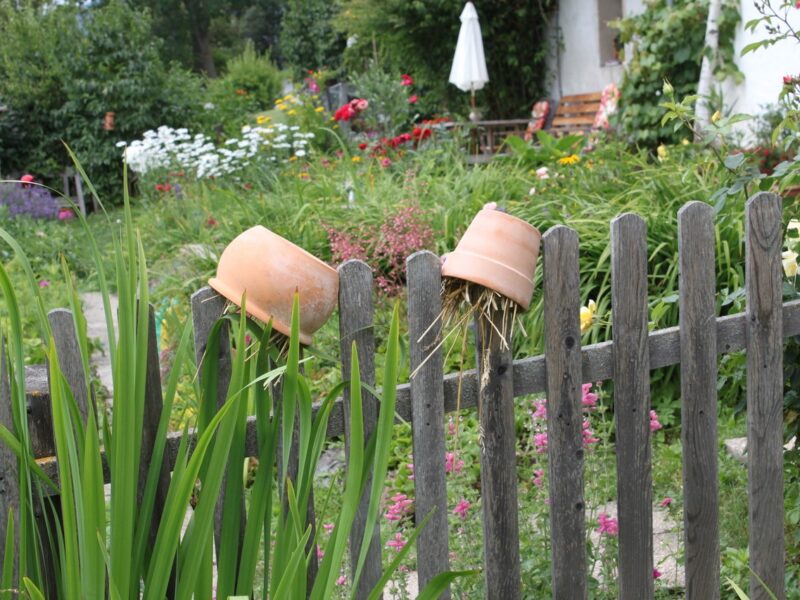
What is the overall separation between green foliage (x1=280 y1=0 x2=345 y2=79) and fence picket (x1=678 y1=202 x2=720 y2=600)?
815 inches

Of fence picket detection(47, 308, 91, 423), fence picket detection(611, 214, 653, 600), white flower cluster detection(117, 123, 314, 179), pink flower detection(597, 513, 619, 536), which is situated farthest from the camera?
white flower cluster detection(117, 123, 314, 179)

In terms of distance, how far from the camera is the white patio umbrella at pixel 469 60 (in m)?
11.1

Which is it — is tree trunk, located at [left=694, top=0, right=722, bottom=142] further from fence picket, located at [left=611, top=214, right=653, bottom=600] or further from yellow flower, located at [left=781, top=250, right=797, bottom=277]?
fence picket, located at [left=611, top=214, right=653, bottom=600]

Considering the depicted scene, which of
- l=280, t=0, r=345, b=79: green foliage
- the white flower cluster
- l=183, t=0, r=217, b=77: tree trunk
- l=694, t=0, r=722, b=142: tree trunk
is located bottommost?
the white flower cluster

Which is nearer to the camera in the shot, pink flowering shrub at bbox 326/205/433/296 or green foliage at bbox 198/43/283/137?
pink flowering shrub at bbox 326/205/433/296

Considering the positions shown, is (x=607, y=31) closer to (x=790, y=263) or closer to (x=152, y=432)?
(x=790, y=263)

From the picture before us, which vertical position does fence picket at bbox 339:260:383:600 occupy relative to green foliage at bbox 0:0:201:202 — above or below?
below

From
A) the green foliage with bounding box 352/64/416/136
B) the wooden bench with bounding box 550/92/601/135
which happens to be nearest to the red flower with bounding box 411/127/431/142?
the green foliage with bounding box 352/64/416/136

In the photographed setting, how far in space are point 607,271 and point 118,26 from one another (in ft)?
44.7

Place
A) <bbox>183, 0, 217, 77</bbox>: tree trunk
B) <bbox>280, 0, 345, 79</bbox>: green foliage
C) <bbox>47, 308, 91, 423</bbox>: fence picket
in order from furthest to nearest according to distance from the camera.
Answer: <bbox>183, 0, 217, 77</bbox>: tree trunk
<bbox>280, 0, 345, 79</bbox>: green foliage
<bbox>47, 308, 91, 423</bbox>: fence picket

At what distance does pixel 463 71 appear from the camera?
11.1m

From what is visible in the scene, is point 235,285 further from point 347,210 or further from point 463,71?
point 463,71

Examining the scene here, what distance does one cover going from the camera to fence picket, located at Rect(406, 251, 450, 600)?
172 centimetres

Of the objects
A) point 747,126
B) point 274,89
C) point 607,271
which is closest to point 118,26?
point 274,89
